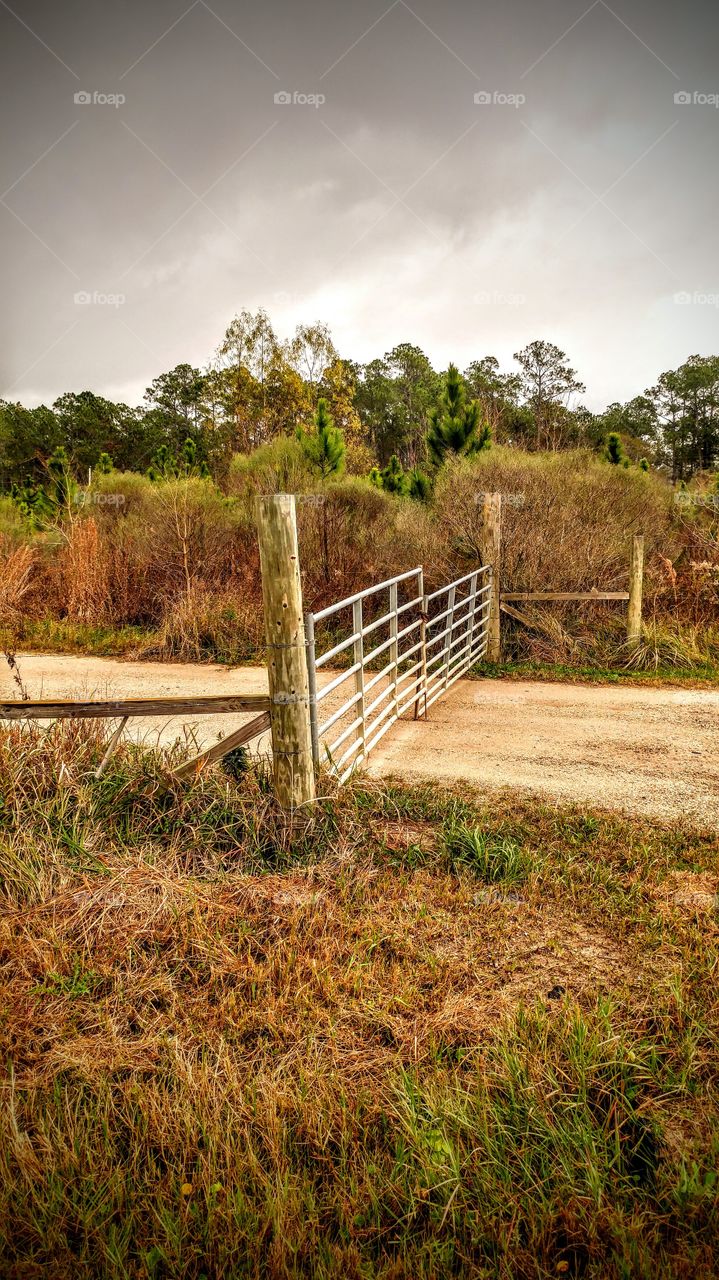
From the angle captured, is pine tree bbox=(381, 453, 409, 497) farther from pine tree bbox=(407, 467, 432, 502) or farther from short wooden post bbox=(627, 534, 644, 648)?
short wooden post bbox=(627, 534, 644, 648)

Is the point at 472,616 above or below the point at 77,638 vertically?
above

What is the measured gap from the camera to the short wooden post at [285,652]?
3.96 m

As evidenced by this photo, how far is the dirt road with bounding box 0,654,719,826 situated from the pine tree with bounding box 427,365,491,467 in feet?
31.0

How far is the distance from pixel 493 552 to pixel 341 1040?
786 cm

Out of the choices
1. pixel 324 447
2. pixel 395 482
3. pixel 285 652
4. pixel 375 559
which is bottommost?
pixel 285 652

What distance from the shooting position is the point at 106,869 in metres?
3.71

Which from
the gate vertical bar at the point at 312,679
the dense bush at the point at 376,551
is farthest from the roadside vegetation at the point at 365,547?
the gate vertical bar at the point at 312,679

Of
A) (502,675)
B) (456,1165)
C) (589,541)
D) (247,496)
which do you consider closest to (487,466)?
(589,541)

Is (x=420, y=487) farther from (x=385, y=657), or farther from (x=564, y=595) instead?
(x=564, y=595)

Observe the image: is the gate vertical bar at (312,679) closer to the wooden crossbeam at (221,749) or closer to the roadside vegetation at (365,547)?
the wooden crossbeam at (221,749)

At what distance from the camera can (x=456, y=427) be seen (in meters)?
16.5

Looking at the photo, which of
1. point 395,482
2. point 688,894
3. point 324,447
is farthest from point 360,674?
point 395,482

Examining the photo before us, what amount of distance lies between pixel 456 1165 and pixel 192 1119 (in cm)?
96

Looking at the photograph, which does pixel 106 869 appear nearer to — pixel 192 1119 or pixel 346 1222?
pixel 192 1119
